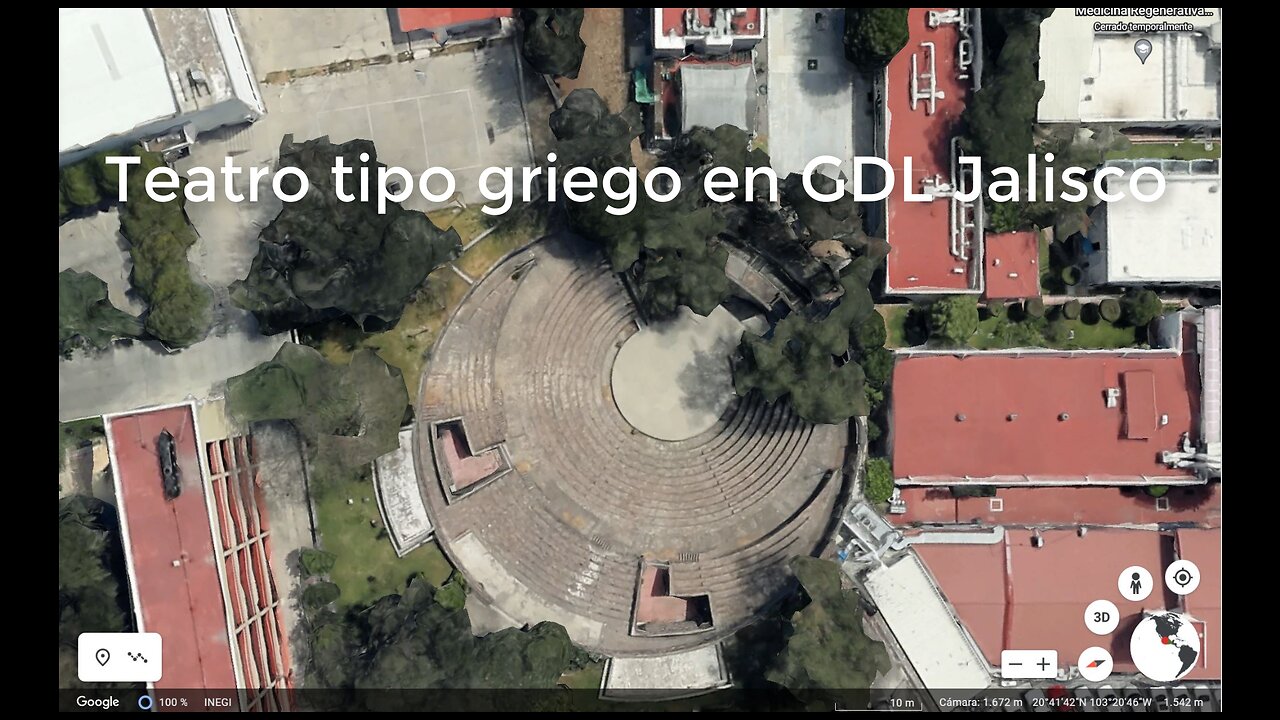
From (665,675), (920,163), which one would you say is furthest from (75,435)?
(920,163)

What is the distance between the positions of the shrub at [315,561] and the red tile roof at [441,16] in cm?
3386

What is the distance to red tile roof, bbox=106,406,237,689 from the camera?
48188mm

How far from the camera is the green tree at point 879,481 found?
5500cm

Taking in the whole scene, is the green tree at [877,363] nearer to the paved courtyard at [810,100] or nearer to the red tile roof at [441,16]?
the paved courtyard at [810,100]

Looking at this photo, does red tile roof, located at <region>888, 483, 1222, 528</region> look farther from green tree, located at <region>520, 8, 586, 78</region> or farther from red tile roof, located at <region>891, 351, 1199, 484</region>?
green tree, located at <region>520, 8, 586, 78</region>

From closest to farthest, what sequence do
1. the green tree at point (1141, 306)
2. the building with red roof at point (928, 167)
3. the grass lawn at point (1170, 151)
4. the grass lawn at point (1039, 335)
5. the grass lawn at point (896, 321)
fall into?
1. the building with red roof at point (928, 167)
2. the green tree at point (1141, 306)
3. the grass lawn at point (1039, 335)
4. the grass lawn at point (896, 321)
5. the grass lawn at point (1170, 151)

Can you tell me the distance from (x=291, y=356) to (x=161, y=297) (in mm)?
9311

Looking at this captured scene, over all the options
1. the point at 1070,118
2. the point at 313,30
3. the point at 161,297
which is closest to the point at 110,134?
the point at 161,297

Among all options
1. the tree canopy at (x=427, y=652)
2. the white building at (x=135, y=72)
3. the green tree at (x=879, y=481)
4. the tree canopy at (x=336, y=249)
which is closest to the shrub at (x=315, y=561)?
the tree canopy at (x=427, y=652)

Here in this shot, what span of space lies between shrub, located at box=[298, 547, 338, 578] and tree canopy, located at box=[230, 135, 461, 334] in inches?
617

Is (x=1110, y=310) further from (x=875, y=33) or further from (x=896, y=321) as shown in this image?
(x=875, y=33)

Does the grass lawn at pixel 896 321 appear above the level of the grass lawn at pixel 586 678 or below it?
above

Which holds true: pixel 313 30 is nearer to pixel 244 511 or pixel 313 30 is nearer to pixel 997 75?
pixel 244 511

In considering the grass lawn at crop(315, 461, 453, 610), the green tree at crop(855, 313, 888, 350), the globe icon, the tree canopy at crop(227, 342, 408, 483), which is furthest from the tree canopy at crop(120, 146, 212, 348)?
the globe icon
